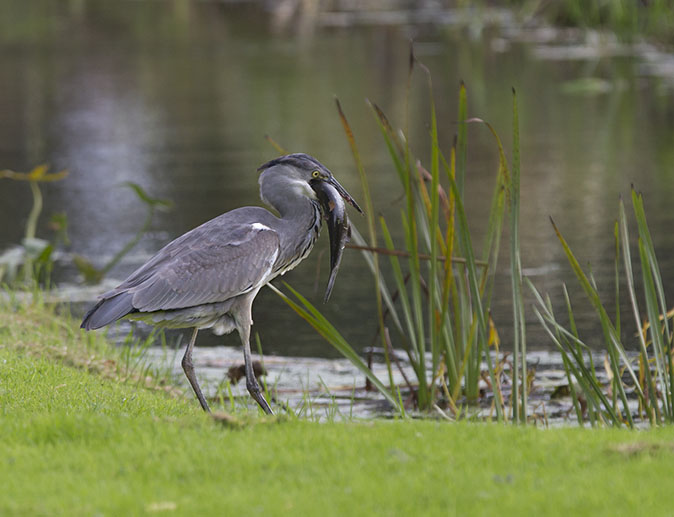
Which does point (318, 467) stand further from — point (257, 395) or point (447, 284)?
point (447, 284)

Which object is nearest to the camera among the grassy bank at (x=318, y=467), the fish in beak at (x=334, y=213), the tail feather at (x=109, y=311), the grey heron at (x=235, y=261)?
the grassy bank at (x=318, y=467)

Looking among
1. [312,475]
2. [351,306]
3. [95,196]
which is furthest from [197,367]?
[95,196]

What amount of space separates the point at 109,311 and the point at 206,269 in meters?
0.52

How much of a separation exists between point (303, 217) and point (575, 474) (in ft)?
7.98

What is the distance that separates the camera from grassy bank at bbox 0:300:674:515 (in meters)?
3.81

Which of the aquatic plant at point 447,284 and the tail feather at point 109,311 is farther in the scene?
the aquatic plant at point 447,284

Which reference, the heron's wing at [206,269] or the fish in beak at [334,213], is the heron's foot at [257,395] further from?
the fish in beak at [334,213]

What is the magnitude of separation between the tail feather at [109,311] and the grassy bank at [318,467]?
59 centimetres

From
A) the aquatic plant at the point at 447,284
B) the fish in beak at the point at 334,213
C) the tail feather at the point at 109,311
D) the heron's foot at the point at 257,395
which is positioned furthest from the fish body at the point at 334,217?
the tail feather at the point at 109,311

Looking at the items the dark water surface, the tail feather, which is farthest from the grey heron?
the dark water surface

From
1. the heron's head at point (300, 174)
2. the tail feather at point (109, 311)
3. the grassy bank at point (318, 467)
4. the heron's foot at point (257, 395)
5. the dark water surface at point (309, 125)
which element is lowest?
the dark water surface at point (309, 125)

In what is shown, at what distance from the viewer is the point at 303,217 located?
609 centimetres

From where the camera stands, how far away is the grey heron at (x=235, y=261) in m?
5.71

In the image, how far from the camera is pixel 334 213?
6086mm
